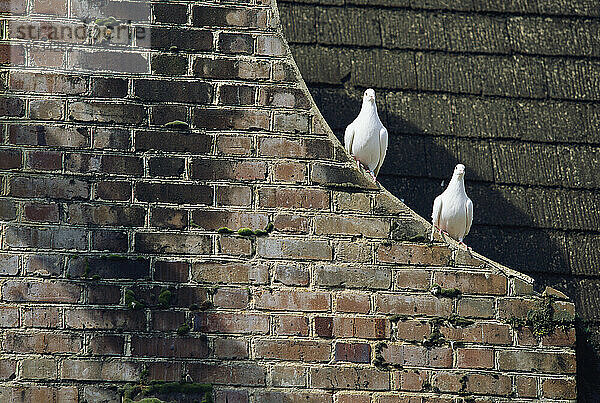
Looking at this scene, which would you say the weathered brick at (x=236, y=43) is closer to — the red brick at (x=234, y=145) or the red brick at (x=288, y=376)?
the red brick at (x=234, y=145)

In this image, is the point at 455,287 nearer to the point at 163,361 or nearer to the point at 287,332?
the point at 287,332

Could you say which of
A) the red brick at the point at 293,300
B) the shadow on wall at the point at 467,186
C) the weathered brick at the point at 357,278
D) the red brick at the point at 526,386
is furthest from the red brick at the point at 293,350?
the shadow on wall at the point at 467,186

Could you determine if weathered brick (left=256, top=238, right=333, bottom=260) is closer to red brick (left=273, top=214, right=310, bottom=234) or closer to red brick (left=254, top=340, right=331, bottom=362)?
red brick (left=273, top=214, right=310, bottom=234)

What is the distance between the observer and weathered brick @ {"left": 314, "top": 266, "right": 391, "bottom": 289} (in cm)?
367

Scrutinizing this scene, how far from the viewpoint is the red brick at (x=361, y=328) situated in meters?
3.63

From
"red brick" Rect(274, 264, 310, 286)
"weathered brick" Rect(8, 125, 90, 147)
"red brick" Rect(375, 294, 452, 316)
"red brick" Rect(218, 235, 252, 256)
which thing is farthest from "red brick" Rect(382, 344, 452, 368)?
"weathered brick" Rect(8, 125, 90, 147)

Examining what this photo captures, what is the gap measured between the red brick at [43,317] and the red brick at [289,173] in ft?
3.13

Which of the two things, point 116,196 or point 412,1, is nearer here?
point 116,196

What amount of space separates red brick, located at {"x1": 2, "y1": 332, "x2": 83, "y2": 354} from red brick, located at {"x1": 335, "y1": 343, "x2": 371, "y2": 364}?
37.0 inches

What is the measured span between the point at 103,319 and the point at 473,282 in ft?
4.51

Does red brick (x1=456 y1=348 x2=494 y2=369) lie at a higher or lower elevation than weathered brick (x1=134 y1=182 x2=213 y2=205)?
lower

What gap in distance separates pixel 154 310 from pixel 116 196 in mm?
459

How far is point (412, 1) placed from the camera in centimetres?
524

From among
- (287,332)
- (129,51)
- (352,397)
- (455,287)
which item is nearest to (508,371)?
(455,287)
